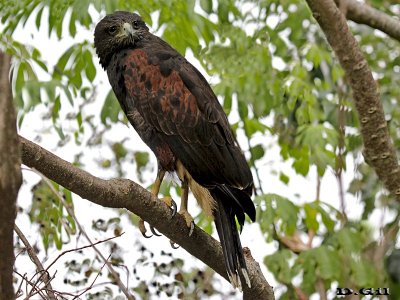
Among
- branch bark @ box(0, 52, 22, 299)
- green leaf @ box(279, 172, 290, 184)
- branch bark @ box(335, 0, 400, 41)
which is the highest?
green leaf @ box(279, 172, 290, 184)

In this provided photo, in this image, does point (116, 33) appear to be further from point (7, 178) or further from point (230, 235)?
point (7, 178)

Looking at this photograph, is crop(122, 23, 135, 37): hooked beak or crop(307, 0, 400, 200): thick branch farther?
crop(122, 23, 135, 37): hooked beak

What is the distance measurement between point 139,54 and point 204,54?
910 mm

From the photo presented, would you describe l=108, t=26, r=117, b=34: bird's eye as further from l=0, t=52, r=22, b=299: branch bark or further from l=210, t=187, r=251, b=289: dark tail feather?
l=0, t=52, r=22, b=299: branch bark

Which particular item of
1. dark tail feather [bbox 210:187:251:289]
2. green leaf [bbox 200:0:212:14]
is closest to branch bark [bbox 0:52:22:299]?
dark tail feather [bbox 210:187:251:289]

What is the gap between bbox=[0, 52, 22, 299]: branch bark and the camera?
1.68 m

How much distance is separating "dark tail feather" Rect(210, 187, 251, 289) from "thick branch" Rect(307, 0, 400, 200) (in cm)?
72

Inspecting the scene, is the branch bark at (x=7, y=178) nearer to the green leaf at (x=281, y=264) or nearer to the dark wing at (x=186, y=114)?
the dark wing at (x=186, y=114)

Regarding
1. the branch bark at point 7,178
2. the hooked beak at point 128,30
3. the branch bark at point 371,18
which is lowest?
the branch bark at point 7,178

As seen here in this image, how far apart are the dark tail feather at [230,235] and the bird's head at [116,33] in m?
1.02

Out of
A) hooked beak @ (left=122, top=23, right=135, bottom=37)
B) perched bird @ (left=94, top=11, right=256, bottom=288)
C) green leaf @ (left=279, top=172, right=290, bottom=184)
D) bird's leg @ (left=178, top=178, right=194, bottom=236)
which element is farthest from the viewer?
green leaf @ (left=279, top=172, right=290, bottom=184)

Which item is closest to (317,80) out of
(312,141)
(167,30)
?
(312,141)

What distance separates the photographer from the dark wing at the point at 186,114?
394 centimetres

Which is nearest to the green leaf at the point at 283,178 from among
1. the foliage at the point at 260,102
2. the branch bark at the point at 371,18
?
the foliage at the point at 260,102
